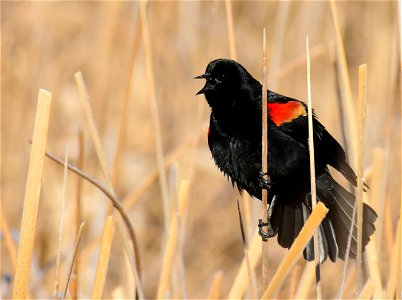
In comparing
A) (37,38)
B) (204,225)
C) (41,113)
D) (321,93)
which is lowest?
(204,225)

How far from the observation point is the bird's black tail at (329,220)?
5.70 feet

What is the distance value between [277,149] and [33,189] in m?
0.80

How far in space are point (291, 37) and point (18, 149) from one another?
1.58 m

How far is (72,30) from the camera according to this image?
366 cm

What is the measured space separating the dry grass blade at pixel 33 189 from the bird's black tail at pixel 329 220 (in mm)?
738

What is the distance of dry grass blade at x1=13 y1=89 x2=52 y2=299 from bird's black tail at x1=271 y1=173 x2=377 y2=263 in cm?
74

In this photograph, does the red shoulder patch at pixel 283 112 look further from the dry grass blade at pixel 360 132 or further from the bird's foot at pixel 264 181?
the dry grass blade at pixel 360 132

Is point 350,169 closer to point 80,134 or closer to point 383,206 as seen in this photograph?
point 383,206

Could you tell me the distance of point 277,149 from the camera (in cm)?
188

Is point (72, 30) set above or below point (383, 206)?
above

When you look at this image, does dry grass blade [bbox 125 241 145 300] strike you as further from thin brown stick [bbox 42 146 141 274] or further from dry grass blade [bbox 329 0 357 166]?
dry grass blade [bbox 329 0 357 166]

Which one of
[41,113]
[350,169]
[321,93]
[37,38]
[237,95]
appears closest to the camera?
[41,113]

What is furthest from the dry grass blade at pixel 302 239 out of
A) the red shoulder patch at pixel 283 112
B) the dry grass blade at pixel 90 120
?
the red shoulder patch at pixel 283 112

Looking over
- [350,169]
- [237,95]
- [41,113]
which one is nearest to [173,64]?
[237,95]
